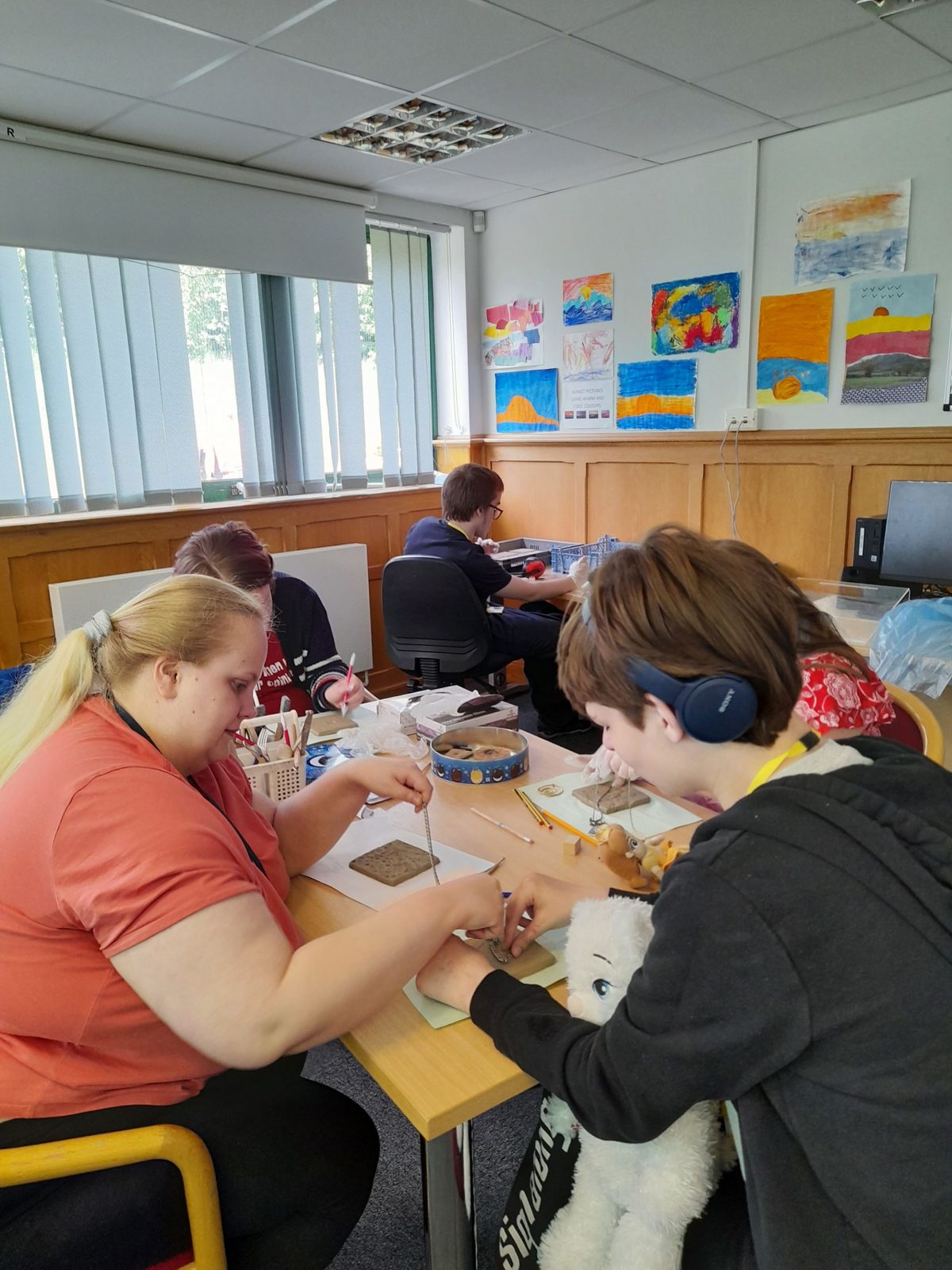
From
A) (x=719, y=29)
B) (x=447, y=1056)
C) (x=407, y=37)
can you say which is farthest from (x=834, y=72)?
(x=447, y=1056)

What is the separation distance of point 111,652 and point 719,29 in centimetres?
233

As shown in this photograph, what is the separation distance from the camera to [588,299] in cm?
395

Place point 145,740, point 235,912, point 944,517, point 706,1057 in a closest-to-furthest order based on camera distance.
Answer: point 706,1057
point 235,912
point 145,740
point 944,517

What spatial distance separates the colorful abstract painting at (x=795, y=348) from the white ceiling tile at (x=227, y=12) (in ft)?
6.54

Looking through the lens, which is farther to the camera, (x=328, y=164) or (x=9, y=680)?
(x=328, y=164)

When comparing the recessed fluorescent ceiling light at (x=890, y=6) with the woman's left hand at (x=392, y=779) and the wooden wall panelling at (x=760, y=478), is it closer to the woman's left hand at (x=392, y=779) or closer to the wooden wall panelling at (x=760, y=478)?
the wooden wall panelling at (x=760, y=478)

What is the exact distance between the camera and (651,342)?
147 inches

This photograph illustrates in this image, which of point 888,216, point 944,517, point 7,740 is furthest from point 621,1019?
point 888,216

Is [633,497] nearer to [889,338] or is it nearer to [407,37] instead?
[889,338]

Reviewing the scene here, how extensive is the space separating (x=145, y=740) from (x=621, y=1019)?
0.59m

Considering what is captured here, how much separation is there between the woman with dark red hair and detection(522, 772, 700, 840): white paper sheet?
2.28 feet

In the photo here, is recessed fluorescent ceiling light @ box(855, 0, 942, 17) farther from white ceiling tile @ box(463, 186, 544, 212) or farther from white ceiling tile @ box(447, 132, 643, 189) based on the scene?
white ceiling tile @ box(463, 186, 544, 212)

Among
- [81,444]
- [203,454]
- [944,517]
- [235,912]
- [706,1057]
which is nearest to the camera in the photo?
[706,1057]

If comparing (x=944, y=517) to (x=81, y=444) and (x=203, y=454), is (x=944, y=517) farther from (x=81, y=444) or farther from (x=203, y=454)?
(x=81, y=444)
